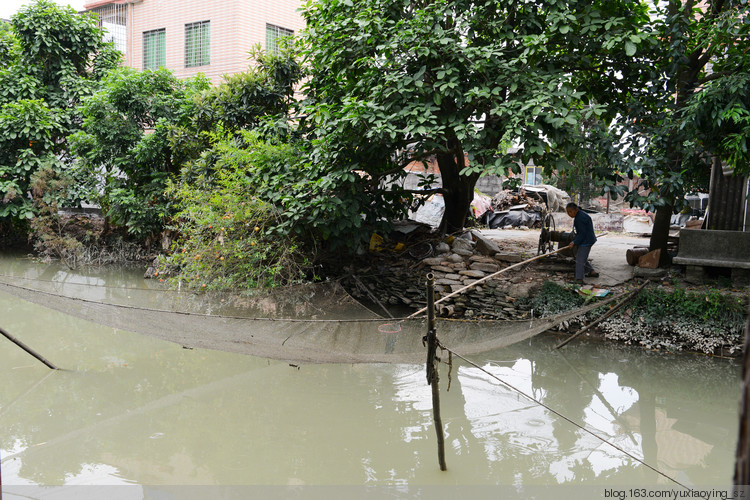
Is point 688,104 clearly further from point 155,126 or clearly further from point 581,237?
point 155,126

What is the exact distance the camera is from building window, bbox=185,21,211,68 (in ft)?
42.3

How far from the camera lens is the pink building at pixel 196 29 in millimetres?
12492

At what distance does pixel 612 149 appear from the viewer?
19.1 ft

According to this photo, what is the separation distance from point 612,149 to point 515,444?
347 centimetres

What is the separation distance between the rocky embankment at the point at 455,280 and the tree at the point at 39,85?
6985 millimetres

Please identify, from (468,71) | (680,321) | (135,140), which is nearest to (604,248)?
(680,321)

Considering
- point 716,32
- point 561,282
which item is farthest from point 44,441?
point 716,32

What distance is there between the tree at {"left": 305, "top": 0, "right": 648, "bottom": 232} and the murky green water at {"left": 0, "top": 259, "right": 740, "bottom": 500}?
2244 millimetres

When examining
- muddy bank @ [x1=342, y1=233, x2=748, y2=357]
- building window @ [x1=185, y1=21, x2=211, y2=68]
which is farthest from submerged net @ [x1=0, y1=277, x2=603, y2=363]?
building window @ [x1=185, y1=21, x2=211, y2=68]

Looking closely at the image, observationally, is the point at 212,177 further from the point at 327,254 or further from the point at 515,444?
the point at 515,444

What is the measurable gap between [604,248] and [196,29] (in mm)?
10594

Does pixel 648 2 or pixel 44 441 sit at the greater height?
pixel 648 2

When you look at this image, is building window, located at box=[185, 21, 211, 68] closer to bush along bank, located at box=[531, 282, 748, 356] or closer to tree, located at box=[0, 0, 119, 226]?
tree, located at box=[0, 0, 119, 226]

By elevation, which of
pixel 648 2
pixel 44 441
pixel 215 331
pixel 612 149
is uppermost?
pixel 648 2
